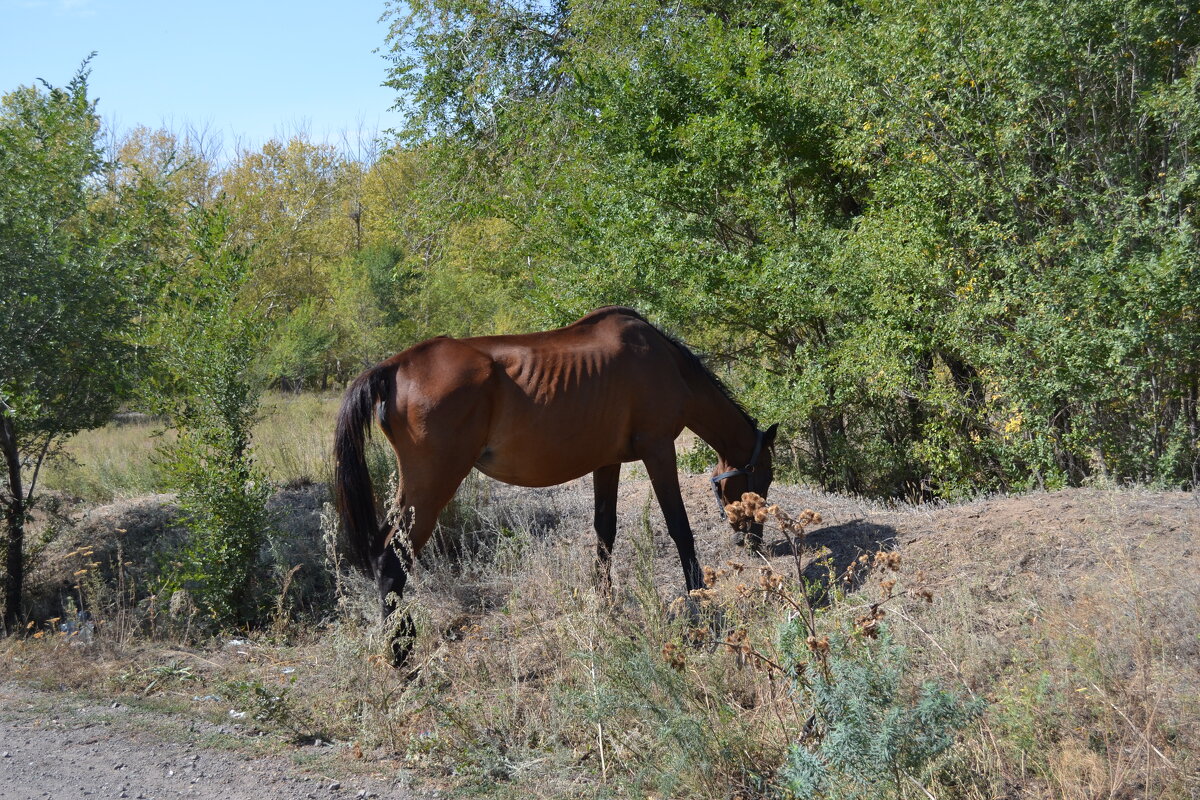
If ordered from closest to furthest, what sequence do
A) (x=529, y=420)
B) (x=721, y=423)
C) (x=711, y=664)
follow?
(x=711, y=664), (x=529, y=420), (x=721, y=423)

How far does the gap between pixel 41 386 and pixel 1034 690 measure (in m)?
7.70

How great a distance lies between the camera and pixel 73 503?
36.9ft

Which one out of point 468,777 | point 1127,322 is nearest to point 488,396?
point 468,777

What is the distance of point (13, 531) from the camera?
25.5ft

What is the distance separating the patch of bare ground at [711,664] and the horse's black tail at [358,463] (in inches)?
17.8

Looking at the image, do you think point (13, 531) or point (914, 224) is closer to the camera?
point (13, 531)

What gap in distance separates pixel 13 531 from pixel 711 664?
6.31 metres

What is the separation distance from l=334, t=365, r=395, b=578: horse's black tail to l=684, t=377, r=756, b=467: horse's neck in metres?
2.43

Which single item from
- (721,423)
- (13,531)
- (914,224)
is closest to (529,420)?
(721,423)

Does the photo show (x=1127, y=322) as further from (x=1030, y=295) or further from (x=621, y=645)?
(x=621, y=645)

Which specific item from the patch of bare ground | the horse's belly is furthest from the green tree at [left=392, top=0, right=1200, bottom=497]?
the horse's belly

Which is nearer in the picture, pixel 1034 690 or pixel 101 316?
pixel 1034 690

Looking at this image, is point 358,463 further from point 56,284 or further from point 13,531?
point 13,531

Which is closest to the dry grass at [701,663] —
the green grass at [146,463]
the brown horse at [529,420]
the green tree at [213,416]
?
the green tree at [213,416]
